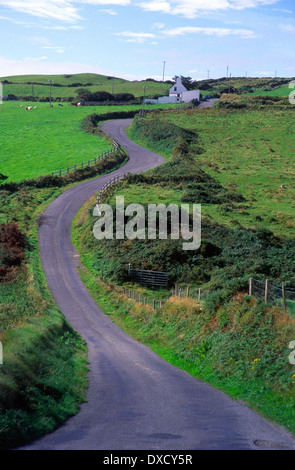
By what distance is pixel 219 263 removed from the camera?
127 ft

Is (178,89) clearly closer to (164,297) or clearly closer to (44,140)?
(44,140)

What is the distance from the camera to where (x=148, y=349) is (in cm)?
2650

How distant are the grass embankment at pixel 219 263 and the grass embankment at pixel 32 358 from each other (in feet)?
15.9

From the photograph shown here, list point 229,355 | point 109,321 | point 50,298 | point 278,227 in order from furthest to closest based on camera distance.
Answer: point 278,227
point 50,298
point 109,321
point 229,355

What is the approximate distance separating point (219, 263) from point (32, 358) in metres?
23.2

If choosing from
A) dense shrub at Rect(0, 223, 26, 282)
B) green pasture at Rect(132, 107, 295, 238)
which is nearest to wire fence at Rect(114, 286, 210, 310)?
dense shrub at Rect(0, 223, 26, 282)

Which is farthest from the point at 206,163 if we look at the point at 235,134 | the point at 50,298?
the point at 50,298

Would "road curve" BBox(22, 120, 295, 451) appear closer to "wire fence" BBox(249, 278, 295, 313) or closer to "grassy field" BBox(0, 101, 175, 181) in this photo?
"wire fence" BBox(249, 278, 295, 313)

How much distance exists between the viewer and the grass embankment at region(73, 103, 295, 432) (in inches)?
734

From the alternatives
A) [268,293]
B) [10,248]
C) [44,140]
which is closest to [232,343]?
[268,293]

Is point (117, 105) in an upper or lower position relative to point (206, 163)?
upper
